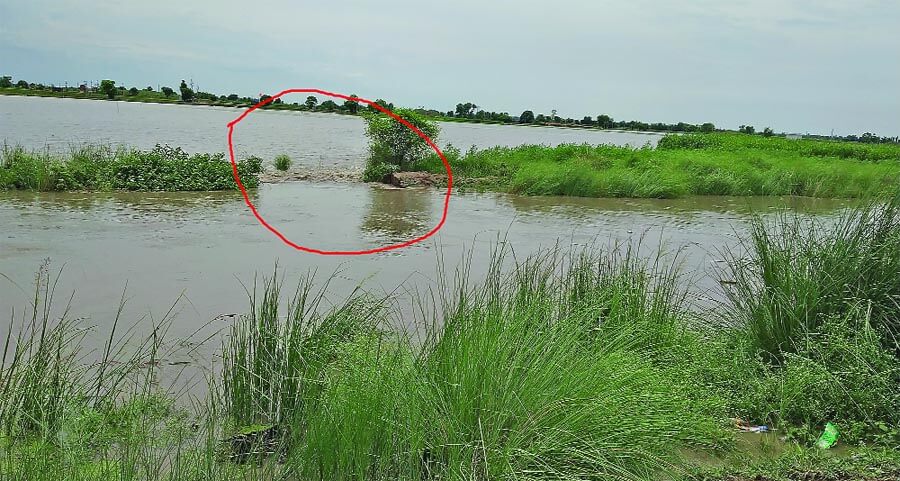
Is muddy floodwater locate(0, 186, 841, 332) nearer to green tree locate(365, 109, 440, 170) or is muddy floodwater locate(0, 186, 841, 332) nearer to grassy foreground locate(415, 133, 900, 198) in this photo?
grassy foreground locate(415, 133, 900, 198)

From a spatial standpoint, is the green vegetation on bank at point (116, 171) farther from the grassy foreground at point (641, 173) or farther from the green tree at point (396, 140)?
the grassy foreground at point (641, 173)

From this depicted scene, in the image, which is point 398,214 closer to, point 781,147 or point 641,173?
point 641,173

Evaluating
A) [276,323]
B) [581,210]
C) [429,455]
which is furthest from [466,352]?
[581,210]

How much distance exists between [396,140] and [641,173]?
19.2 feet

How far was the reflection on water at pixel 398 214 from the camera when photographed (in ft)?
34.2

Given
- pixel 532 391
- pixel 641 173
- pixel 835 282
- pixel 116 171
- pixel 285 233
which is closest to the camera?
pixel 532 391

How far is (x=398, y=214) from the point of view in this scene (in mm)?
12250

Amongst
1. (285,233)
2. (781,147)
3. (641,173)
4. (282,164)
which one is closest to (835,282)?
(285,233)

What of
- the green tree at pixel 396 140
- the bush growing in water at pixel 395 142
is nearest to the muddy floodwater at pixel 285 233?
the bush growing in water at pixel 395 142

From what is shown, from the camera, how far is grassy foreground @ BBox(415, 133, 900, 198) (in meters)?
15.6

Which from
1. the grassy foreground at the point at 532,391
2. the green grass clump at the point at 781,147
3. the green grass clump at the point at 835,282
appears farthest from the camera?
the green grass clump at the point at 781,147

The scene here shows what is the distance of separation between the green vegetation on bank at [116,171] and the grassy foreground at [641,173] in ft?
16.7

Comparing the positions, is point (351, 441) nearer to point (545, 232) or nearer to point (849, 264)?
point (849, 264)

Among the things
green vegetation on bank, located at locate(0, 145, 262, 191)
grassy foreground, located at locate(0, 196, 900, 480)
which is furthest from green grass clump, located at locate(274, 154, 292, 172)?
grassy foreground, located at locate(0, 196, 900, 480)
